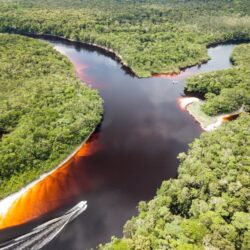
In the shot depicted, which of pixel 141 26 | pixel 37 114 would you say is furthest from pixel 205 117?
pixel 141 26

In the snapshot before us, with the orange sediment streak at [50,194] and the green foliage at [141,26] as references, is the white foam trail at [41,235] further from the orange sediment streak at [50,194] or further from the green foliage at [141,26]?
the green foliage at [141,26]

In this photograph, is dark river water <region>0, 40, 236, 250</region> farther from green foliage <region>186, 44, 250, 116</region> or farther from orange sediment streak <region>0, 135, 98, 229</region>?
green foliage <region>186, 44, 250, 116</region>

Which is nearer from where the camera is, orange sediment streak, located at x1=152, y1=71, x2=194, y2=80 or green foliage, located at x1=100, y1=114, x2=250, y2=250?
green foliage, located at x1=100, y1=114, x2=250, y2=250

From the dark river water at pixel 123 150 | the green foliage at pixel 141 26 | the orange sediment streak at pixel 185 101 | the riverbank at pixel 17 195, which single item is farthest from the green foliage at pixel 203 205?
the green foliage at pixel 141 26

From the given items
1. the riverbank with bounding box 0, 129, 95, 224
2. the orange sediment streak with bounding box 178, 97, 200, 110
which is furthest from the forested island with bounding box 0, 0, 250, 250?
the orange sediment streak with bounding box 178, 97, 200, 110

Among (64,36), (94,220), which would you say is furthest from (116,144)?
(64,36)

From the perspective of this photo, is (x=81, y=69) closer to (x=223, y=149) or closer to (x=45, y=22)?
(x=45, y=22)
